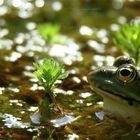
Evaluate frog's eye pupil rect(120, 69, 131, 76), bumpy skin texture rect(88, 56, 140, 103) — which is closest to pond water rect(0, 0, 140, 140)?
bumpy skin texture rect(88, 56, 140, 103)

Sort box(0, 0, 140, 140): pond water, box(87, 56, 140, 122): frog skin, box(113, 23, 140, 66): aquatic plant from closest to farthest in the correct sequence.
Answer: box(0, 0, 140, 140): pond water
box(87, 56, 140, 122): frog skin
box(113, 23, 140, 66): aquatic plant

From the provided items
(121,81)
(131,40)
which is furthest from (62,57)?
(121,81)

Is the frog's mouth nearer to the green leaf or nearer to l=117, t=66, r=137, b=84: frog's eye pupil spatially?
l=117, t=66, r=137, b=84: frog's eye pupil

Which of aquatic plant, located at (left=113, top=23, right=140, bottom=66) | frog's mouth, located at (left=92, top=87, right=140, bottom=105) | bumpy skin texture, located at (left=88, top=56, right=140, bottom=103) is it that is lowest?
frog's mouth, located at (left=92, top=87, right=140, bottom=105)

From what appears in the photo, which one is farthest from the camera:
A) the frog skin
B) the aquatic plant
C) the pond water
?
the aquatic plant

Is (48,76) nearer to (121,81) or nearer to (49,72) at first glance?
(49,72)

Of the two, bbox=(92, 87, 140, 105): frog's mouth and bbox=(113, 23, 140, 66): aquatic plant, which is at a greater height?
bbox=(113, 23, 140, 66): aquatic plant

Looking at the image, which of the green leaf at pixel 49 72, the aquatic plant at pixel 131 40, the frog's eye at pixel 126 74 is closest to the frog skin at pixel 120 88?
the frog's eye at pixel 126 74
